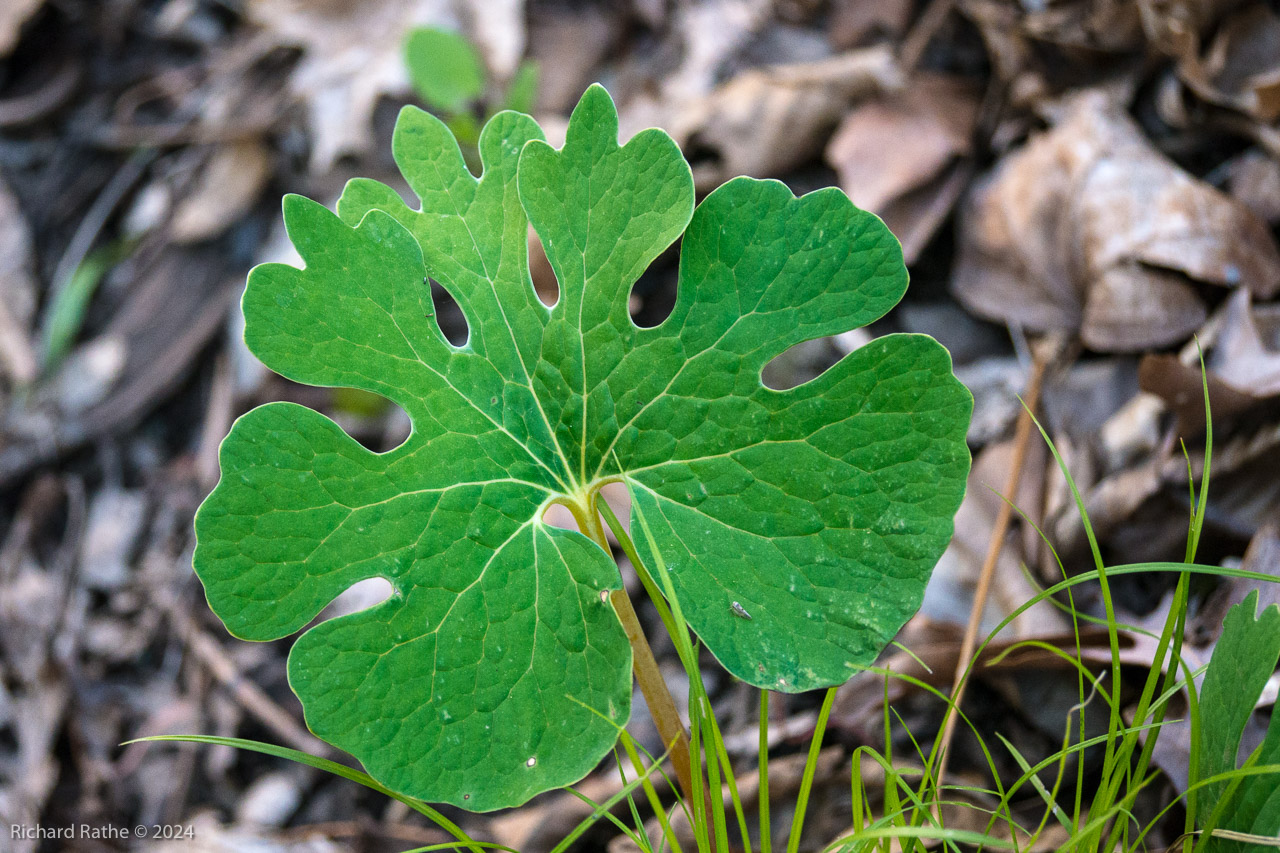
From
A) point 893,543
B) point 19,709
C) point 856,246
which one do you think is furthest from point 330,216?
point 19,709

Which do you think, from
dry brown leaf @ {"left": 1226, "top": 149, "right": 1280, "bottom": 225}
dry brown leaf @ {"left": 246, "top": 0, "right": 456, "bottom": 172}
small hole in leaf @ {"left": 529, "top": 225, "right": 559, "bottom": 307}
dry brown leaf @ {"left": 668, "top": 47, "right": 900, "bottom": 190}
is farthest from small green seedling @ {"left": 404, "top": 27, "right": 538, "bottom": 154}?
dry brown leaf @ {"left": 1226, "top": 149, "right": 1280, "bottom": 225}

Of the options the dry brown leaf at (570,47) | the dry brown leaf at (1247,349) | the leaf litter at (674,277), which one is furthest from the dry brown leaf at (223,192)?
the dry brown leaf at (1247,349)

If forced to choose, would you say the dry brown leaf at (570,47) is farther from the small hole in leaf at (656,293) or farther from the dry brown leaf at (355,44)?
the small hole in leaf at (656,293)

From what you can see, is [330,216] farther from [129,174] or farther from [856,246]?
[129,174]

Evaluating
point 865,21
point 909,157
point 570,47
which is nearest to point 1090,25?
point 909,157

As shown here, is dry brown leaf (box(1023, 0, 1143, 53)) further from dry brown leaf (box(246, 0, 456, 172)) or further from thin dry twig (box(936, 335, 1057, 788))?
dry brown leaf (box(246, 0, 456, 172))

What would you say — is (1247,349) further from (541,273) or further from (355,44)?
(355,44)
